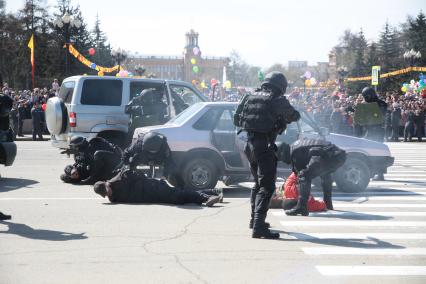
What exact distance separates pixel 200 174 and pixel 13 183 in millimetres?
3711

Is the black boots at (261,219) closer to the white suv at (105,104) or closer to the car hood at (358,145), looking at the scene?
the car hood at (358,145)

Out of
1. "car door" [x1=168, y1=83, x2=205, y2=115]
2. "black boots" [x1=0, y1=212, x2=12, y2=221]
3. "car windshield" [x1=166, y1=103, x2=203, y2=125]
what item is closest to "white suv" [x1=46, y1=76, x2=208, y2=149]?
"car door" [x1=168, y1=83, x2=205, y2=115]

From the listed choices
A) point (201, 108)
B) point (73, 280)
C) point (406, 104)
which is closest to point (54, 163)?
point (201, 108)

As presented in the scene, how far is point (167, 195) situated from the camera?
31.2 feet

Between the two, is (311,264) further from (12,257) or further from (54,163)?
(54,163)

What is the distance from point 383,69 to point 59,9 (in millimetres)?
31582

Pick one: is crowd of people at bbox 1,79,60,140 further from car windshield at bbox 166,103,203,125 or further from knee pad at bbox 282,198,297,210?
knee pad at bbox 282,198,297,210

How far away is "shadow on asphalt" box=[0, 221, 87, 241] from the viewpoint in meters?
6.98

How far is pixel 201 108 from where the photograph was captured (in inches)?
432

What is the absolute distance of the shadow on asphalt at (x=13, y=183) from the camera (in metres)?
11.3

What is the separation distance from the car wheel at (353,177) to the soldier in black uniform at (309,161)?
200 centimetres

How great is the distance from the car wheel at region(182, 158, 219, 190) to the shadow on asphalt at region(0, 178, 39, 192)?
3.12 metres

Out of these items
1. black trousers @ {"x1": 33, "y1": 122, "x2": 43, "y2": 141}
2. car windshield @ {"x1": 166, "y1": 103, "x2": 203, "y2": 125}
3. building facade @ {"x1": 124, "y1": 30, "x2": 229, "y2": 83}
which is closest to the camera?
car windshield @ {"x1": 166, "y1": 103, "x2": 203, "y2": 125}

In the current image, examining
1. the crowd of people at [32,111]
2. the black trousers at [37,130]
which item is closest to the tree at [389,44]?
the crowd of people at [32,111]
